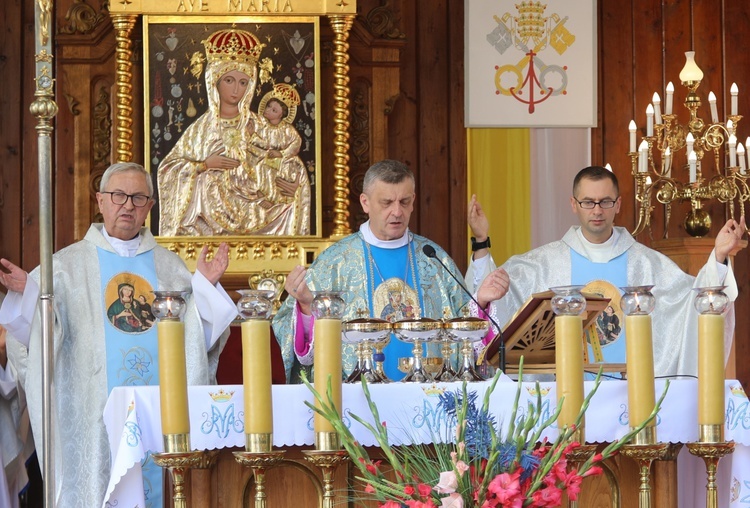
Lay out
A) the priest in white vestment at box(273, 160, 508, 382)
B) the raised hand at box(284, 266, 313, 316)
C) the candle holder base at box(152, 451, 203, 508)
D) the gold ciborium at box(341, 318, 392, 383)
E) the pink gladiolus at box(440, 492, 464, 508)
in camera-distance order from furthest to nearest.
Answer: the priest in white vestment at box(273, 160, 508, 382) < the raised hand at box(284, 266, 313, 316) < the gold ciborium at box(341, 318, 392, 383) < the candle holder base at box(152, 451, 203, 508) < the pink gladiolus at box(440, 492, 464, 508)

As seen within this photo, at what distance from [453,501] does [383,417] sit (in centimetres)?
128

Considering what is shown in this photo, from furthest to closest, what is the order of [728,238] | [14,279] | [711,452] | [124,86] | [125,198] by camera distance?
[124,86] → [125,198] → [728,238] → [14,279] → [711,452]

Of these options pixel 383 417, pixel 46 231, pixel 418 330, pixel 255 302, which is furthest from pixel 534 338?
pixel 46 231

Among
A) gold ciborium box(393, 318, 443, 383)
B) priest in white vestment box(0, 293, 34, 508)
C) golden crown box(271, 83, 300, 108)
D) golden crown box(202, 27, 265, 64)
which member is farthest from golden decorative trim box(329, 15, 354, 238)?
gold ciborium box(393, 318, 443, 383)

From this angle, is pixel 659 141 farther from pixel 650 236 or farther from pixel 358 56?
pixel 358 56

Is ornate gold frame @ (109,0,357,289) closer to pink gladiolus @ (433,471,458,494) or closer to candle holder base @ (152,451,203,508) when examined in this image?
candle holder base @ (152,451,203,508)

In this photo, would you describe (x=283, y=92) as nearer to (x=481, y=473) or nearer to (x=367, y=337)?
(x=367, y=337)

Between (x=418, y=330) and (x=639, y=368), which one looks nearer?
(x=639, y=368)

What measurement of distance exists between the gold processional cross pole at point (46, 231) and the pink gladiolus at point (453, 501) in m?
1.26

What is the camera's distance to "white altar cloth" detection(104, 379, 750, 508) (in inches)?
136

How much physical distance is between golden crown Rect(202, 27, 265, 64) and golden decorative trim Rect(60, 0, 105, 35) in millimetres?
696

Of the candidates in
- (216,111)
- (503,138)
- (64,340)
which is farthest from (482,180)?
(64,340)

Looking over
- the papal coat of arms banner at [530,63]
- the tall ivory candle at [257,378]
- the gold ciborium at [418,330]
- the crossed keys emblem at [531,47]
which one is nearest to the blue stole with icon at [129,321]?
the gold ciborium at [418,330]

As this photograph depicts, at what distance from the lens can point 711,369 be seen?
3.21m
